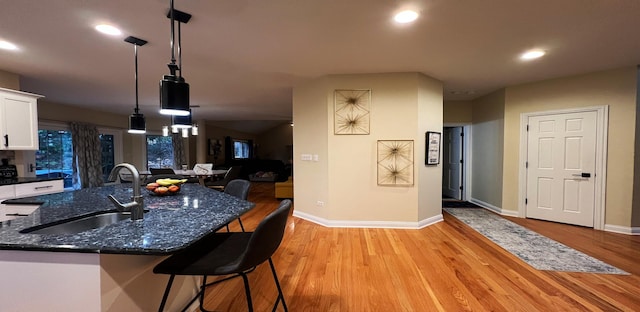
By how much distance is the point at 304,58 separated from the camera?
10.2 feet

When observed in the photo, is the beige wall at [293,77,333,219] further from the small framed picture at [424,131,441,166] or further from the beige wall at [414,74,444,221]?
the small framed picture at [424,131,441,166]

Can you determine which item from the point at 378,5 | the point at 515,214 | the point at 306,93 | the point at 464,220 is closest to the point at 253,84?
the point at 306,93

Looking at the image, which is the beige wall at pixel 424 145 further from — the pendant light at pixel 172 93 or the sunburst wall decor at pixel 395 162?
the pendant light at pixel 172 93

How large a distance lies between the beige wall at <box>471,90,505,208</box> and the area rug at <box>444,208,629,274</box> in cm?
75

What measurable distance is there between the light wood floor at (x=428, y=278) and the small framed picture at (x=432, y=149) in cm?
114

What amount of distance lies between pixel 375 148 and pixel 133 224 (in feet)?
10.2

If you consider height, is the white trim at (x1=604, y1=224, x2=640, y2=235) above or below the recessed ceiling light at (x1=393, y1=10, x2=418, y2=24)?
below

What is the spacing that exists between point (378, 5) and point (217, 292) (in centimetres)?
268

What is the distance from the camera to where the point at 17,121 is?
336 cm

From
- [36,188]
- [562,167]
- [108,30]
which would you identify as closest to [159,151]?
[36,188]

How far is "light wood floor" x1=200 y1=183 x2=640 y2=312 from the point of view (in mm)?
1987

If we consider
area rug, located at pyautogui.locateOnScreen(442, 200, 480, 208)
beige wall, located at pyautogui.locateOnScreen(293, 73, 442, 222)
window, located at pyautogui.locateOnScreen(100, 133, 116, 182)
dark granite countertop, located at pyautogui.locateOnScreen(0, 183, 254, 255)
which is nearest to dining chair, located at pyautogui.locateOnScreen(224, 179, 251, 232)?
dark granite countertop, located at pyautogui.locateOnScreen(0, 183, 254, 255)

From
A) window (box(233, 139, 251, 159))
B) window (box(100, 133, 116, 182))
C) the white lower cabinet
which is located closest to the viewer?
the white lower cabinet

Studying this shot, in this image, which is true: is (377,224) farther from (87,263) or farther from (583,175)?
(87,263)
